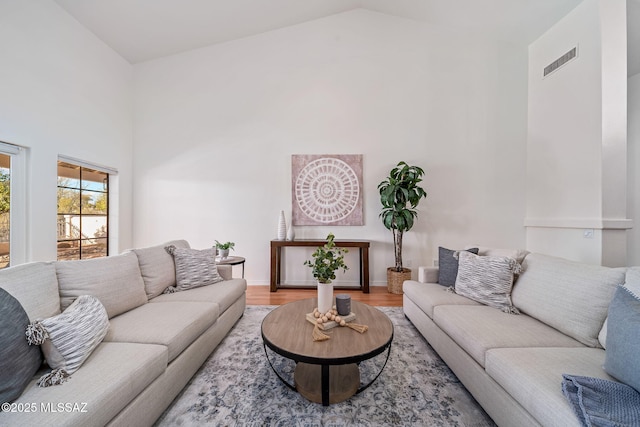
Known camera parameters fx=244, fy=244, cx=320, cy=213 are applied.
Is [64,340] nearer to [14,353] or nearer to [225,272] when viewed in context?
[14,353]

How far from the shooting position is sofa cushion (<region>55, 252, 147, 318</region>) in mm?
1534

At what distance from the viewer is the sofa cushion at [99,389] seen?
0.88 meters

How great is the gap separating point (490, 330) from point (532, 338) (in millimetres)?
211

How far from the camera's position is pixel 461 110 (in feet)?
12.7

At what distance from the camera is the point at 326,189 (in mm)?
3896

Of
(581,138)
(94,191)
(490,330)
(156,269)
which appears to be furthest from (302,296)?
(581,138)

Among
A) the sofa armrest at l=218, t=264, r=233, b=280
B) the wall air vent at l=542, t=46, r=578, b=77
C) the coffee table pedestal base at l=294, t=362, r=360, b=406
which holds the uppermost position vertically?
the wall air vent at l=542, t=46, r=578, b=77

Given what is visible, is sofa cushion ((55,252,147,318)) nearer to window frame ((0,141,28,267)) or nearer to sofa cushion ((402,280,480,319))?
window frame ((0,141,28,267))

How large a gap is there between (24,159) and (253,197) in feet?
8.04

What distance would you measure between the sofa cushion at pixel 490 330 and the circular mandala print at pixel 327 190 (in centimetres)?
224

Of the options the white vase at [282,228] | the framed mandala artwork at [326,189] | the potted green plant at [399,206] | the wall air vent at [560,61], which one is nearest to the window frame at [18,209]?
the white vase at [282,228]

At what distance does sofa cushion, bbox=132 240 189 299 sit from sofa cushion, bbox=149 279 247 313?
95 mm

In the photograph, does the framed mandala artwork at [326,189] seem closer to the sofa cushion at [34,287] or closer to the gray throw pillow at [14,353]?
the sofa cushion at [34,287]

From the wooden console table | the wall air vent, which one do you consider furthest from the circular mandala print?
the wall air vent
